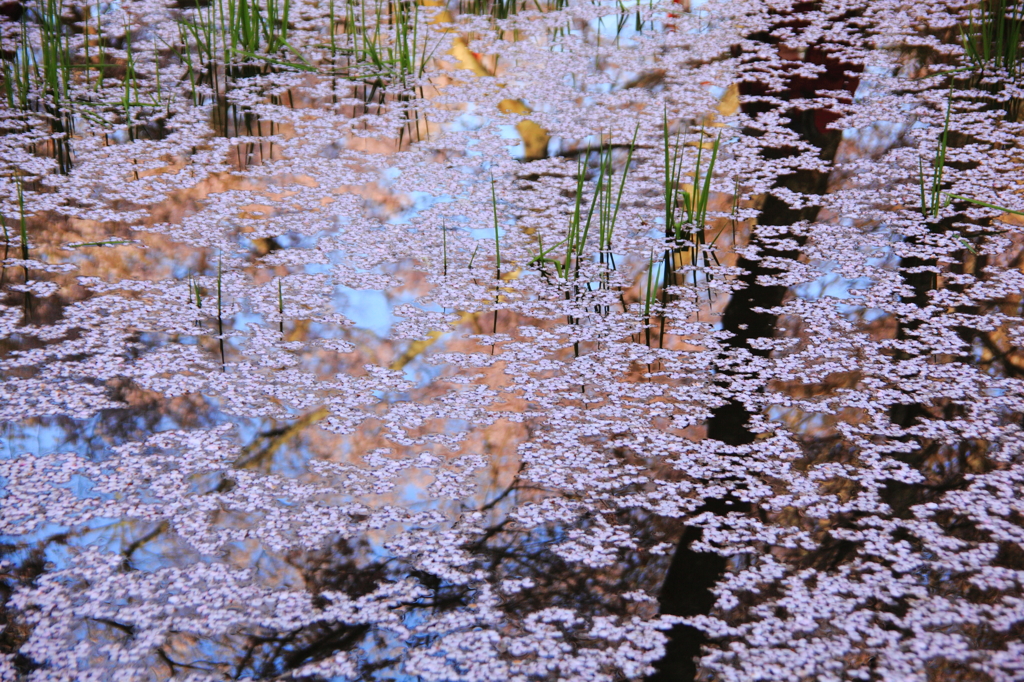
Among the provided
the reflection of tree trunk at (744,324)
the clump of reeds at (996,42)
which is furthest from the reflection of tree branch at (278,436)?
the clump of reeds at (996,42)

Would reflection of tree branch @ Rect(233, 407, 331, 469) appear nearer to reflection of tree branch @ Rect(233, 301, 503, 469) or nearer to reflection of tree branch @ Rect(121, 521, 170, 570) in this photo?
reflection of tree branch @ Rect(233, 301, 503, 469)

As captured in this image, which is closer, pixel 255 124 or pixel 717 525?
pixel 717 525

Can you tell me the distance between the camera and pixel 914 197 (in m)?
2.26

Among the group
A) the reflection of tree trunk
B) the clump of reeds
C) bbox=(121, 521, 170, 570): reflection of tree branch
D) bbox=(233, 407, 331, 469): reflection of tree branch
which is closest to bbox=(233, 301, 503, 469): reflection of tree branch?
bbox=(233, 407, 331, 469): reflection of tree branch

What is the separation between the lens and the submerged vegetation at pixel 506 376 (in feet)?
3.81

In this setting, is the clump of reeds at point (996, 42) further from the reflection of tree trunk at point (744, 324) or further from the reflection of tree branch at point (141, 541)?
the reflection of tree branch at point (141, 541)

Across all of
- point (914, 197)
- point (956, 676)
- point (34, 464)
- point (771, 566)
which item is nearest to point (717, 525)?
point (771, 566)

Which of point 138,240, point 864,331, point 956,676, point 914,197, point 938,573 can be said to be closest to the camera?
point 956,676

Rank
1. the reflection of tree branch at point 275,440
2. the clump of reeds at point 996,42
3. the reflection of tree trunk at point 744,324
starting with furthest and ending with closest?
the clump of reeds at point 996,42, the reflection of tree branch at point 275,440, the reflection of tree trunk at point 744,324

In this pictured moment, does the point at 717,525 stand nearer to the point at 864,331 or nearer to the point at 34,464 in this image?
the point at 864,331

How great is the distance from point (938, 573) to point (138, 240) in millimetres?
1787

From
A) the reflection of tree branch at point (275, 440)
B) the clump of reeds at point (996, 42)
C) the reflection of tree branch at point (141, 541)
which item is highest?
the clump of reeds at point (996, 42)

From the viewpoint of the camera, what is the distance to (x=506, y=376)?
5.41 ft

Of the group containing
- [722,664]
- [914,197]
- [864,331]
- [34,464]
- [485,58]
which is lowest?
[722,664]
